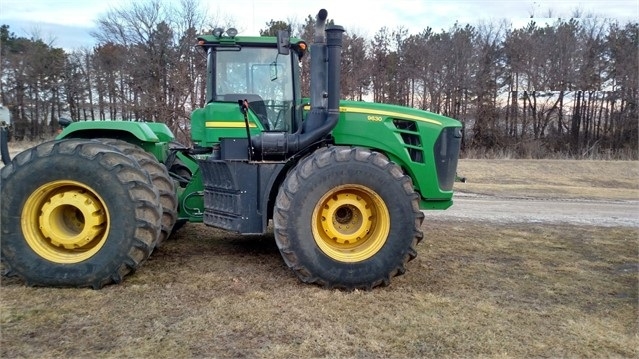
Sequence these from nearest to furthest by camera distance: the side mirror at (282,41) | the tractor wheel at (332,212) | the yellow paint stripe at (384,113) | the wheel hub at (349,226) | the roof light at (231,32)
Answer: the tractor wheel at (332,212)
the wheel hub at (349,226)
the side mirror at (282,41)
the yellow paint stripe at (384,113)
the roof light at (231,32)

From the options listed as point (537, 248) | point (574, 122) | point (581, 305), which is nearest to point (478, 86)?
point (574, 122)

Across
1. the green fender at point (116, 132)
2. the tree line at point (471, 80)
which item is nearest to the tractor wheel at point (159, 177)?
the green fender at point (116, 132)

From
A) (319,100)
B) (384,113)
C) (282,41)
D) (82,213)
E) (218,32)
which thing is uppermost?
(218,32)

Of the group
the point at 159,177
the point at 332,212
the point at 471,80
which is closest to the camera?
the point at 332,212

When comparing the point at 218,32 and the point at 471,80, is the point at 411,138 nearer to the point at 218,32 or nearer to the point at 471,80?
the point at 218,32

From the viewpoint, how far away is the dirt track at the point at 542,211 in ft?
29.8

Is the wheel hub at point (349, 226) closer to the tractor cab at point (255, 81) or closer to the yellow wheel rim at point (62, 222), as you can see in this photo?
the tractor cab at point (255, 81)

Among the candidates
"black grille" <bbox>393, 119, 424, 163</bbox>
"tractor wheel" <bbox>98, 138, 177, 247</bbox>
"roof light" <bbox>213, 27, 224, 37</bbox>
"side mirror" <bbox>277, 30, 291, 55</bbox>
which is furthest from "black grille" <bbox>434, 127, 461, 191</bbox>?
"tractor wheel" <bbox>98, 138, 177, 247</bbox>

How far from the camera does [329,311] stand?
4.00 m

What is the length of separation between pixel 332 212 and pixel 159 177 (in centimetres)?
182

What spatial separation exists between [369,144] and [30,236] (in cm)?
328

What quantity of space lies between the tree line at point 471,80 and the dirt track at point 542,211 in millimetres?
19198

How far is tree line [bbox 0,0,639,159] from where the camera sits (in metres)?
32.2

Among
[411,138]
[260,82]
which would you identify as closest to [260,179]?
[260,82]
